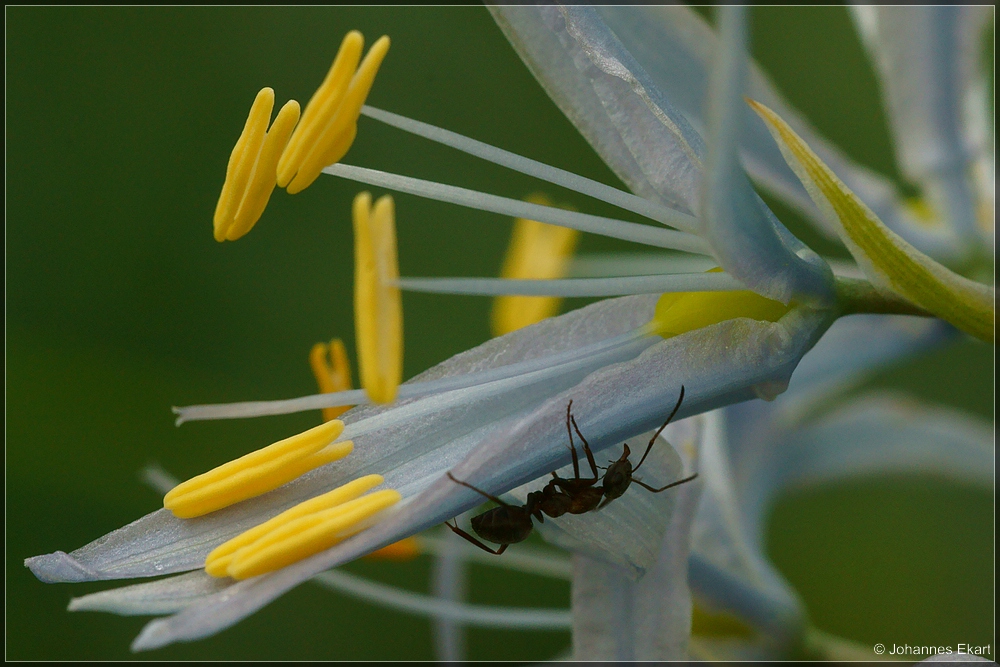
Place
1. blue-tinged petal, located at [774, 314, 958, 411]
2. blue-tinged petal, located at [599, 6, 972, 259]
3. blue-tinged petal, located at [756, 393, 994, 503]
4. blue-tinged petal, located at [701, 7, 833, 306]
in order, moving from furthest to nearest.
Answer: blue-tinged petal, located at [756, 393, 994, 503]
blue-tinged petal, located at [774, 314, 958, 411]
blue-tinged petal, located at [599, 6, 972, 259]
blue-tinged petal, located at [701, 7, 833, 306]

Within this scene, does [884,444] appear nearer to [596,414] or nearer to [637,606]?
[637,606]

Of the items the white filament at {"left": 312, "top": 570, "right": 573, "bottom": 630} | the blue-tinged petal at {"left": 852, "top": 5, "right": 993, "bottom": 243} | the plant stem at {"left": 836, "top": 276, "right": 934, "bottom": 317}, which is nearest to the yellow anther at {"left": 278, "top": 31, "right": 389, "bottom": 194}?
the plant stem at {"left": 836, "top": 276, "right": 934, "bottom": 317}

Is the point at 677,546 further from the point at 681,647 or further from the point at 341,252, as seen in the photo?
the point at 341,252

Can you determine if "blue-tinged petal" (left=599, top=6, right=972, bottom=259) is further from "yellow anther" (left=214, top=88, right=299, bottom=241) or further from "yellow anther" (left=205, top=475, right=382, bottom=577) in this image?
"yellow anther" (left=205, top=475, right=382, bottom=577)

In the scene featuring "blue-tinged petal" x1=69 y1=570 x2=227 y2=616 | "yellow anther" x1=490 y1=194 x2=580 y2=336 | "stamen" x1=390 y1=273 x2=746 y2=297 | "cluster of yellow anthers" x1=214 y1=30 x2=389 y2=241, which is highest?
"yellow anther" x1=490 y1=194 x2=580 y2=336

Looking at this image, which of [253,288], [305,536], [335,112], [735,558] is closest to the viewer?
[305,536]

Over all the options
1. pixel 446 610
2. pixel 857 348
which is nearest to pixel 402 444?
pixel 446 610

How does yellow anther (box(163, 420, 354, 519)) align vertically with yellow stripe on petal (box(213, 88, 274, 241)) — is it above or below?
below
